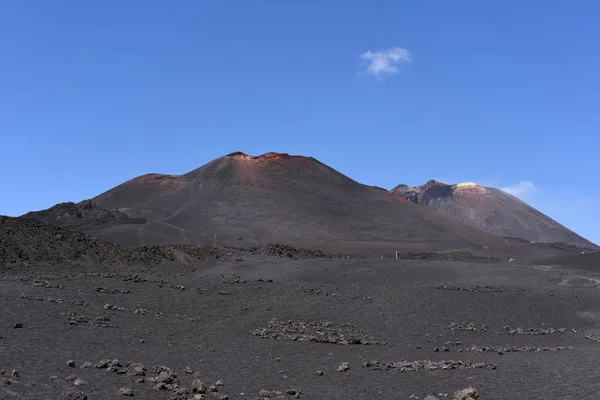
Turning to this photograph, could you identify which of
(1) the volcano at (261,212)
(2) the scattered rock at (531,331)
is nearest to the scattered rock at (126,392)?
(2) the scattered rock at (531,331)

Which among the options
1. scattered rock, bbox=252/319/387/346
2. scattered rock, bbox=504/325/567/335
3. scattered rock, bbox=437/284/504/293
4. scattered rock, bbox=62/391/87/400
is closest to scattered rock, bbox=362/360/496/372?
scattered rock, bbox=252/319/387/346

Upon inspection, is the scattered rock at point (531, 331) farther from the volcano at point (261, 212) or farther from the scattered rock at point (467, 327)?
the volcano at point (261, 212)

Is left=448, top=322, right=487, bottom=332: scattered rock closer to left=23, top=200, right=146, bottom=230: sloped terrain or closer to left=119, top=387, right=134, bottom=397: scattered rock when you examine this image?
left=119, top=387, right=134, bottom=397: scattered rock

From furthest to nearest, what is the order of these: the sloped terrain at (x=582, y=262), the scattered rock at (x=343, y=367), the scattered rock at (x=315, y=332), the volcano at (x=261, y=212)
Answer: the volcano at (x=261, y=212) < the sloped terrain at (x=582, y=262) < the scattered rock at (x=315, y=332) < the scattered rock at (x=343, y=367)

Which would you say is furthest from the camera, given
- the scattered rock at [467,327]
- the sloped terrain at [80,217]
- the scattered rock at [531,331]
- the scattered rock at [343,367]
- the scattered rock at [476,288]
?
the sloped terrain at [80,217]

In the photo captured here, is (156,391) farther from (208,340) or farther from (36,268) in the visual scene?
(36,268)

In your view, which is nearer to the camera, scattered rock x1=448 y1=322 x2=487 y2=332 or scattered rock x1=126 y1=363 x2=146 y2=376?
scattered rock x1=126 y1=363 x2=146 y2=376

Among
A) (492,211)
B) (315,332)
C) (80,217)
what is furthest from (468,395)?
(492,211)

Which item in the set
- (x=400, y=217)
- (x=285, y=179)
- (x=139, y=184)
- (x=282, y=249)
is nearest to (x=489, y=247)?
(x=400, y=217)
